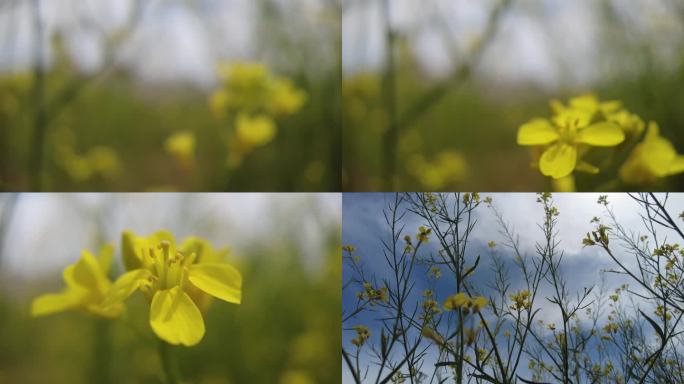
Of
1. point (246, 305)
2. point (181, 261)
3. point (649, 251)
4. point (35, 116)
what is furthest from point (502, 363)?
point (35, 116)

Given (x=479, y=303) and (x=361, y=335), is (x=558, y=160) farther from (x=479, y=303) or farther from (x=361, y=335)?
(x=361, y=335)

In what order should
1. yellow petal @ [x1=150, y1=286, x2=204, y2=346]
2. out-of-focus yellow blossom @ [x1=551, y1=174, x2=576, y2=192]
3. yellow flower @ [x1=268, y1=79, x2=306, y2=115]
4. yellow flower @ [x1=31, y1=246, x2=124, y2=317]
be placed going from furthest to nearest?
yellow flower @ [x1=268, y1=79, x2=306, y2=115], out-of-focus yellow blossom @ [x1=551, y1=174, x2=576, y2=192], yellow flower @ [x1=31, y1=246, x2=124, y2=317], yellow petal @ [x1=150, y1=286, x2=204, y2=346]

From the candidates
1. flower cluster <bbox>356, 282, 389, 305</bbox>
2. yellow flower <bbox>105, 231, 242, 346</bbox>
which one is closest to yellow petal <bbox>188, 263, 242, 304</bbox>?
yellow flower <bbox>105, 231, 242, 346</bbox>

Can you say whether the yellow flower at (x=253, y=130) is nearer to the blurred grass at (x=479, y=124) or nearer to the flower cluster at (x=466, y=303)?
the blurred grass at (x=479, y=124)

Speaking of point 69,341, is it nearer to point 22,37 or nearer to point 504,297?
point 22,37

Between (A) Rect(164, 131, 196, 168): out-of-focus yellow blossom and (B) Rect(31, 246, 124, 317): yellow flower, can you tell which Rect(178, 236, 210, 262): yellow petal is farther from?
(A) Rect(164, 131, 196, 168): out-of-focus yellow blossom

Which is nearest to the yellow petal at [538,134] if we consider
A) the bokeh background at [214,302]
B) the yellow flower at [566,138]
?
the yellow flower at [566,138]

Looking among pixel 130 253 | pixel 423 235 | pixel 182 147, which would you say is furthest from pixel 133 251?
pixel 423 235
